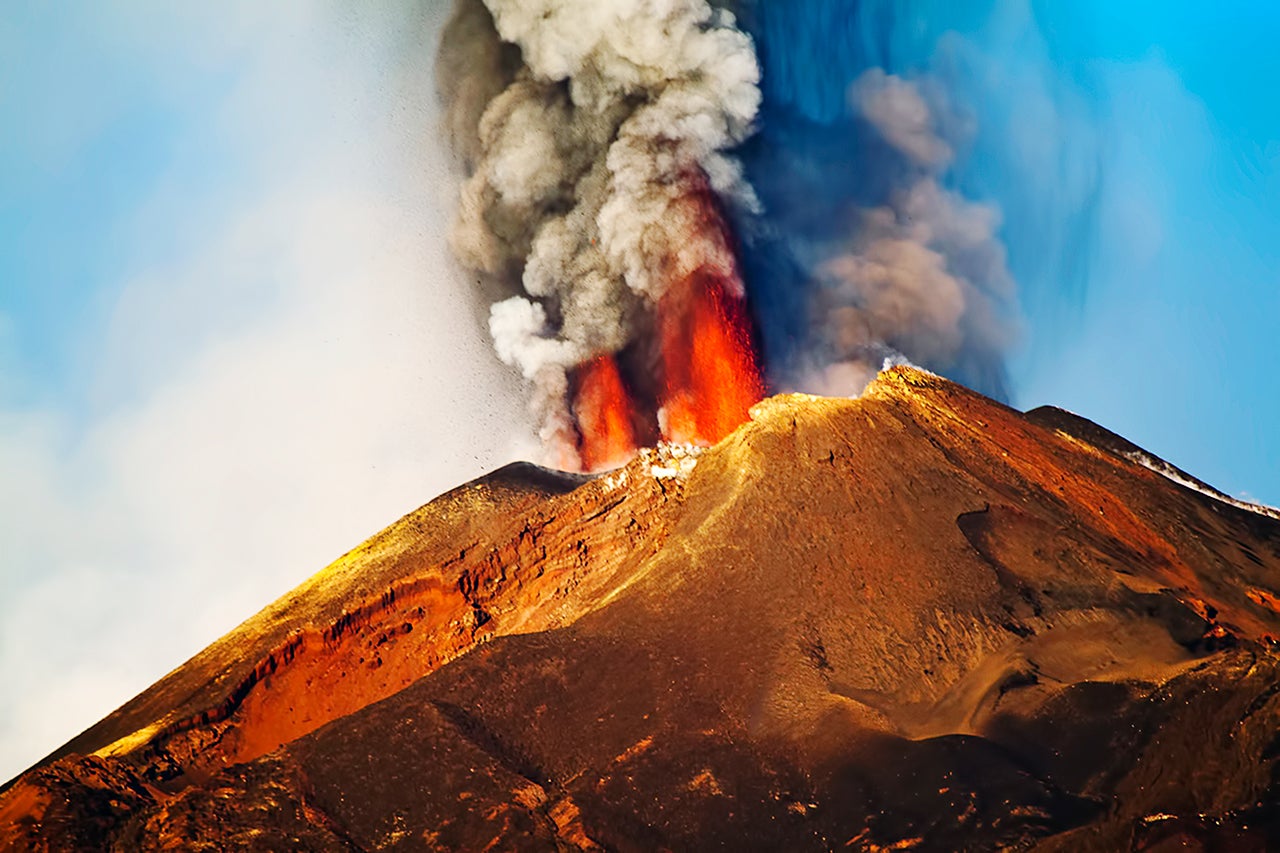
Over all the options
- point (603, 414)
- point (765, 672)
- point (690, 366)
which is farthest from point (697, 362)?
point (765, 672)

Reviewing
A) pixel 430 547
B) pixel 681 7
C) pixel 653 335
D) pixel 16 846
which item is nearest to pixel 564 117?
pixel 681 7

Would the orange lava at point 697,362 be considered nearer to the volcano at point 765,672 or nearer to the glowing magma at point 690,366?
the glowing magma at point 690,366

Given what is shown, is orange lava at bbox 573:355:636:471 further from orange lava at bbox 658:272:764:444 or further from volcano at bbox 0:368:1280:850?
volcano at bbox 0:368:1280:850

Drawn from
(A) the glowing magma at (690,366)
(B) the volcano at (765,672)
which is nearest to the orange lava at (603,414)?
(A) the glowing magma at (690,366)

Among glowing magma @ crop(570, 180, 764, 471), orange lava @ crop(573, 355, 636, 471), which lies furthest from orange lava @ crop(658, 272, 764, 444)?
orange lava @ crop(573, 355, 636, 471)

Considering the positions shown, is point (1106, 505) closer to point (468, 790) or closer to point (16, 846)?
point (468, 790)
